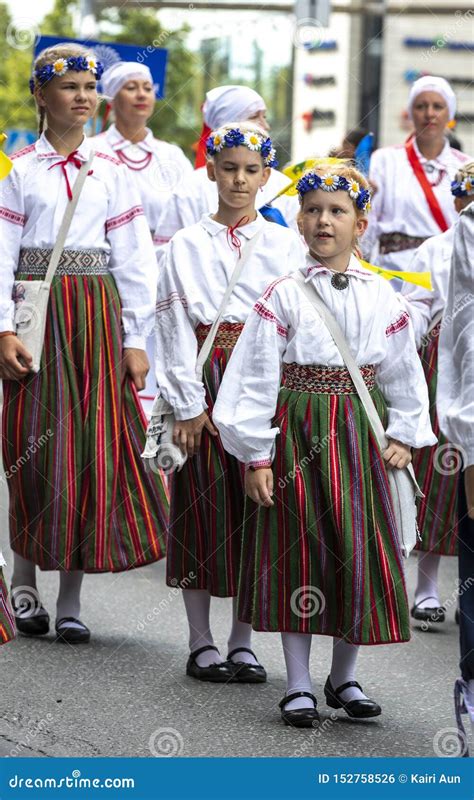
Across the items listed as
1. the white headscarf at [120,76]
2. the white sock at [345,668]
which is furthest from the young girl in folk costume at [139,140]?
the white sock at [345,668]

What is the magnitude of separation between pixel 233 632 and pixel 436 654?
34.8 inches

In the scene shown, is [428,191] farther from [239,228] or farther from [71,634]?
[71,634]

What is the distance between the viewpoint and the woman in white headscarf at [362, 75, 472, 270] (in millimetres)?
8094

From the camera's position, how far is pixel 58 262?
600 cm

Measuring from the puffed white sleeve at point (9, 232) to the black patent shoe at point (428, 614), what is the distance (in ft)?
6.83

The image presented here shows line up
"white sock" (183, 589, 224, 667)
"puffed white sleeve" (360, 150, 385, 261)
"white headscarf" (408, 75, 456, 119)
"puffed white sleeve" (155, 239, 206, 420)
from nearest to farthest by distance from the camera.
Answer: "puffed white sleeve" (155, 239, 206, 420) → "white sock" (183, 589, 224, 667) → "white headscarf" (408, 75, 456, 119) → "puffed white sleeve" (360, 150, 385, 261)

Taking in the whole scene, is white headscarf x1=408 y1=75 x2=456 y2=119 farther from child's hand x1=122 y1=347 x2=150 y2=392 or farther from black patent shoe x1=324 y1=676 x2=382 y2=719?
black patent shoe x1=324 y1=676 x2=382 y2=719

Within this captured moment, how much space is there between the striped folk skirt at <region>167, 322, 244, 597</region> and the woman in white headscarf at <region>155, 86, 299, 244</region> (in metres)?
1.11

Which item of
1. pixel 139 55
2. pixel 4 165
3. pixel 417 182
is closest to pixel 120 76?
pixel 139 55

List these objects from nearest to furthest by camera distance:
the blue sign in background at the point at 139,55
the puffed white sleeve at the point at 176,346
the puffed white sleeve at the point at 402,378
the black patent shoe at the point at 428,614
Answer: the puffed white sleeve at the point at 402,378
the puffed white sleeve at the point at 176,346
the black patent shoe at the point at 428,614
the blue sign in background at the point at 139,55

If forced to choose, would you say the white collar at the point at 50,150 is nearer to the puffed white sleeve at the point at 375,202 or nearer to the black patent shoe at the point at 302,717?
the black patent shoe at the point at 302,717

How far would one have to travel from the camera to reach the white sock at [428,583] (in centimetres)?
683

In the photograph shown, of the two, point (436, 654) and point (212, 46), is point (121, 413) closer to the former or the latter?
point (436, 654)

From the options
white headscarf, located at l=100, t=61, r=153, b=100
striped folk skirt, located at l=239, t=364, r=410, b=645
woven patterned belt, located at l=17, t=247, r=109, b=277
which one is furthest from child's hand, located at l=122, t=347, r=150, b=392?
white headscarf, located at l=100, t=61, r=153, b=100
